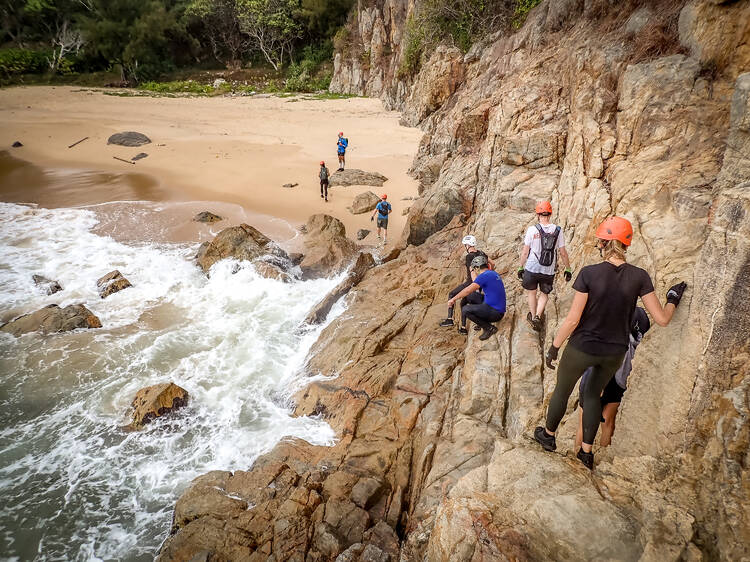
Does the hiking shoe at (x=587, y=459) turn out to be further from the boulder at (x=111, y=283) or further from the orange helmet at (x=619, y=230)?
the boulder at (x=111, y=283)

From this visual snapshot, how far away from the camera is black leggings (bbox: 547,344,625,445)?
3297mm

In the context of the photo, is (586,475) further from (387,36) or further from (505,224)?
(387,36)

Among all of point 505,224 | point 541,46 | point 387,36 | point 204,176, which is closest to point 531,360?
point 505,224

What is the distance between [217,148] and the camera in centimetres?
2386

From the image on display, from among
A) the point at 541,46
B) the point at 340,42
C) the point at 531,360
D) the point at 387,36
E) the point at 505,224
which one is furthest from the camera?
the point at 340,42

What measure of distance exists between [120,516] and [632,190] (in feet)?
28.8

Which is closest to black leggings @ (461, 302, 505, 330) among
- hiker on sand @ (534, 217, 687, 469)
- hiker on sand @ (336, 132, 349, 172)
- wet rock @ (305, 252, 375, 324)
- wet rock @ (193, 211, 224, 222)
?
hiker on sand @ (534, 217, 687, 469)

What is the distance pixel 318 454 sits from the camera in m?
6.07

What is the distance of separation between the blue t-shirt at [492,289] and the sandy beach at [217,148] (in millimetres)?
8176

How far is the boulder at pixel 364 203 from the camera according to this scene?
52.8ft

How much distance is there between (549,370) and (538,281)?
1.27m

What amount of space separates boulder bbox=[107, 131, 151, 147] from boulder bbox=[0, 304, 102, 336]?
59.4ft

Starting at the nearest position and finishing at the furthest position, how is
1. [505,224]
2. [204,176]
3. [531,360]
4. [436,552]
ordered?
[436,552] < [531,360] < [505,224] < [204,176]

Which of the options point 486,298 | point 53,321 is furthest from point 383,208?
A: point 53,321
